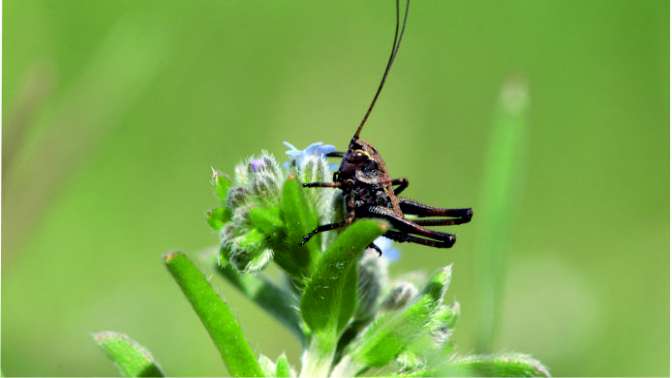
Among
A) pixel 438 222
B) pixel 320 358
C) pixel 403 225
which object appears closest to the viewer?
pixel 320 358

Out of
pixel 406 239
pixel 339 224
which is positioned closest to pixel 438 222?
pixel 406 239

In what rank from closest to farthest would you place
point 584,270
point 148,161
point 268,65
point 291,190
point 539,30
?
point 291,190 → point 584,270 → point 148,161 → point 268,65 → point 539,30

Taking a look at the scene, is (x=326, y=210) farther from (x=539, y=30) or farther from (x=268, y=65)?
(x=539, y=30)

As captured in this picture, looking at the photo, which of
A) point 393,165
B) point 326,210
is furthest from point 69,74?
point 326,210

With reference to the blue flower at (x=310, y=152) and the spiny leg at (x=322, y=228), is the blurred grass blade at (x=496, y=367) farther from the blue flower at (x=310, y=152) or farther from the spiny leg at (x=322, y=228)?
the blue flower at (x=310, y=152)

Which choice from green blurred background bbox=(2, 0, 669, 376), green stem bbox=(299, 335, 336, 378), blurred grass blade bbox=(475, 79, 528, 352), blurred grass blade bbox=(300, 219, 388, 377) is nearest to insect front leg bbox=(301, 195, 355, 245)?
blurred grass blade bbox=(300, 219, 388, 377)

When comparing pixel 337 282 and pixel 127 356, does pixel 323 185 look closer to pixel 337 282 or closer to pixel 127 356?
pixel 337 282
